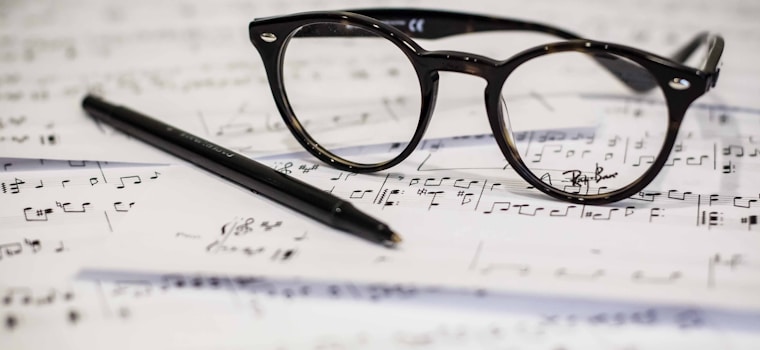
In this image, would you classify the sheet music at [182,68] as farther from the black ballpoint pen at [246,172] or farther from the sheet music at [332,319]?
the sheet music at [332,319]

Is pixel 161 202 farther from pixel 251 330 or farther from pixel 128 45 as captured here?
pixel 128 45

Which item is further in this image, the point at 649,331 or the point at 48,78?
the point at 48,78

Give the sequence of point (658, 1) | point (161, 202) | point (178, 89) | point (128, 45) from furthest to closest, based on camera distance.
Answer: point (658, 1) < point (128, 45) < point (178, 89) < point (161, 202)

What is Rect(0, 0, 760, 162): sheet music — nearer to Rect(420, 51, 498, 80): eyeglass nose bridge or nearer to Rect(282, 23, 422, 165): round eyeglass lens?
Rect(282, 23, 422, 165): round eyeglass lens

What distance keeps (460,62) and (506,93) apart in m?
0.14

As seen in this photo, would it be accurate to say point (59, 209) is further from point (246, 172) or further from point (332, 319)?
point (332, 319)

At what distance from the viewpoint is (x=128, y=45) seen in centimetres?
107

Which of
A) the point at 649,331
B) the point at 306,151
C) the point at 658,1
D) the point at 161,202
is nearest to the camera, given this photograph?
the point at 649,331

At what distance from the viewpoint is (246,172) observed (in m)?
0.65

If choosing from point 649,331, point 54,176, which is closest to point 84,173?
point 54,176

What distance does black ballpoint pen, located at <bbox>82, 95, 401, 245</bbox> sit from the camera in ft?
1.88

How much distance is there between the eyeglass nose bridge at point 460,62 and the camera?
0.64m

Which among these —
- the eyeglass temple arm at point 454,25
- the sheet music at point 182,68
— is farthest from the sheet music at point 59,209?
the eyeglass temple arm at point 454,25

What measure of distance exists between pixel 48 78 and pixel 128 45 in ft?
0.46
